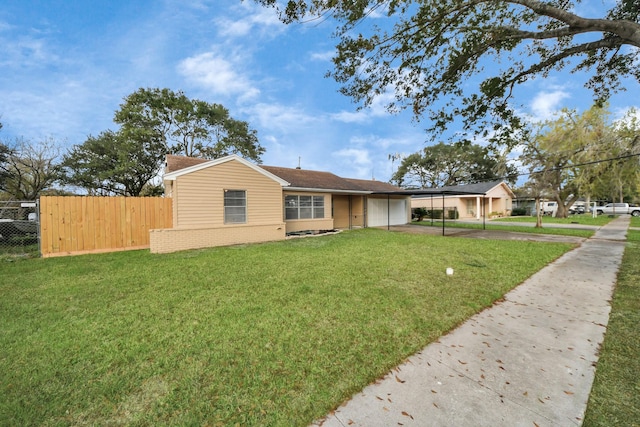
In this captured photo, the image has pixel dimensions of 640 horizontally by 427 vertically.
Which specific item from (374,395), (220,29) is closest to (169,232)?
(220,29)

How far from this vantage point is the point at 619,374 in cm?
241

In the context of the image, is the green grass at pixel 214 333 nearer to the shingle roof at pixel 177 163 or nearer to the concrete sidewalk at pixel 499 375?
the concrete sidewalk at pixel 499 375

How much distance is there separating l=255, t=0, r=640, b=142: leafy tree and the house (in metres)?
5.58

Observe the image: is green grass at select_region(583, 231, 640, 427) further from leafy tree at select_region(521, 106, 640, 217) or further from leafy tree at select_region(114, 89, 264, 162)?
leafy tree at select_region(114, 89, 264, 162)

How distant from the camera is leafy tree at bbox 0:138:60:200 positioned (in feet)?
55.6

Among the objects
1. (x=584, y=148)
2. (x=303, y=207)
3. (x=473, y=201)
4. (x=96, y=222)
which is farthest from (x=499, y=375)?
(x=473, y=201)

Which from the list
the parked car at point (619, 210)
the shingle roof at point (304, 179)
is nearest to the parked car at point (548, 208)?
the parked car at point (619, 210)

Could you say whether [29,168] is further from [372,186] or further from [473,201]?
[473,201]

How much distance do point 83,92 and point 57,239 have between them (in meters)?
9.41

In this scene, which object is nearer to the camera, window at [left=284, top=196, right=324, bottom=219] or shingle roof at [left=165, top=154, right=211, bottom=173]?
shingle roof at [left=165, top=154, right=211, bottom=173]

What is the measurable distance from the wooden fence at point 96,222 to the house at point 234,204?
1.35m

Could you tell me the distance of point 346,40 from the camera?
19.5 feet

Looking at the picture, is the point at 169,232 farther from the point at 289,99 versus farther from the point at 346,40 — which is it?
the point at 289,99

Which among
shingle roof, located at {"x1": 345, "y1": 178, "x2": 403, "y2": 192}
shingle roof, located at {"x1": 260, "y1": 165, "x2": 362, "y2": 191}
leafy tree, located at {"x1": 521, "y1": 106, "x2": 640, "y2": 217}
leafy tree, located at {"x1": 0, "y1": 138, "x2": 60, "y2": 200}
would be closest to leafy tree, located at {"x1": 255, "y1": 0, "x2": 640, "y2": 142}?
shingle roof, located at {"x1": 260, "y1": 165, "x2": 362, "y2": 191}
